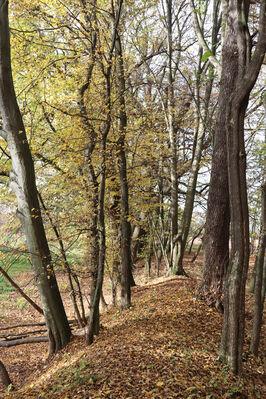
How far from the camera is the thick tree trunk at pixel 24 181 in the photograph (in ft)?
17.4

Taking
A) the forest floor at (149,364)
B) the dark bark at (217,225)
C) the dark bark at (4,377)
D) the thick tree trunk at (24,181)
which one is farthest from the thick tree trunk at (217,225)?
the dark bark at (4,377)

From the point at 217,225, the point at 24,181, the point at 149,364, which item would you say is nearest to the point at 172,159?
the point at 217,225

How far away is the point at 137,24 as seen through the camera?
9531mm

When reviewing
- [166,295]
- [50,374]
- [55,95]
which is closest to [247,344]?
[166,295]

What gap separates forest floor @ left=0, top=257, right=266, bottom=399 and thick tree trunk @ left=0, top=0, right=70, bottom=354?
1.28m

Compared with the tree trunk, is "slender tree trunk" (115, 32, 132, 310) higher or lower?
higher

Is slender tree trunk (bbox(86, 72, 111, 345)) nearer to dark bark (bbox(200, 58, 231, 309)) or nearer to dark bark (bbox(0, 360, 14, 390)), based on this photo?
dark bark (bbox(0, 360, 14, 390))

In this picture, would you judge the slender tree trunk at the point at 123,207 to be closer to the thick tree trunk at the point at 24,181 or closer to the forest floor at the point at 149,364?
the forest floor at the point at 149,364

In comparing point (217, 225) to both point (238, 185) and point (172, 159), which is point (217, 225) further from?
point (172, 159)

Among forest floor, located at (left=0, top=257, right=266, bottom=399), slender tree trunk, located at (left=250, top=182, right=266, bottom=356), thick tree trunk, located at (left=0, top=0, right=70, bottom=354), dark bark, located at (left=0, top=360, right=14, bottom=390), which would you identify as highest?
thick tree trunk, located at (left=0, top=0, right=70, bottom=354)

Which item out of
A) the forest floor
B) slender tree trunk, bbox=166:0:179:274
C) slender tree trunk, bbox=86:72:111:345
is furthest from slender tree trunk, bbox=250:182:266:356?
slender tree trunk, bbox=166:0:179:274

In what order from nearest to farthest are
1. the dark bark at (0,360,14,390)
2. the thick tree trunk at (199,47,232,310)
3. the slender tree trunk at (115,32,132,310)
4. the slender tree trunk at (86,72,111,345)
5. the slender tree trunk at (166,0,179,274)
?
1. the slender tree trunk at (86,72,111,345)
2. the dark bark at (0,360,14,390)
3. the thick tree trunk at (199,47,232,310)
4. the slender tree trunk at (115,32,132,310)
5. the slender tree trunk at (166,0,179,274)

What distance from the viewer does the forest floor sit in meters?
3.55

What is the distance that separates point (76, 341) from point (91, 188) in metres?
3.24
